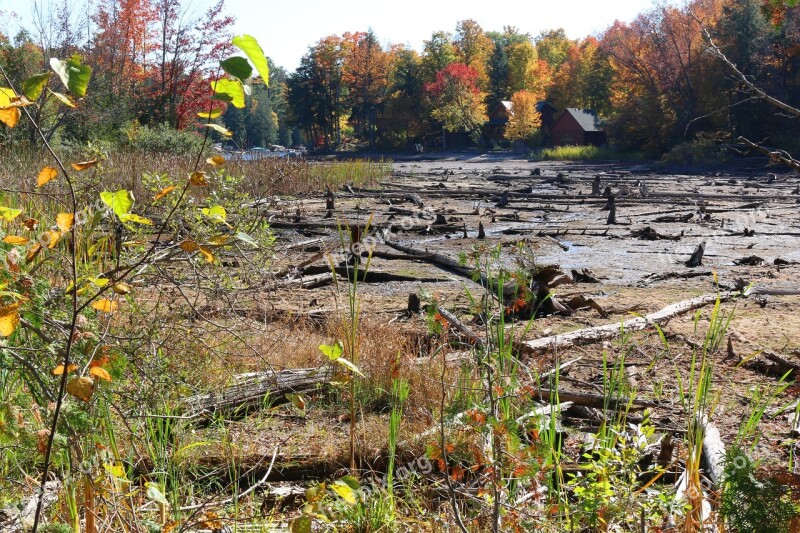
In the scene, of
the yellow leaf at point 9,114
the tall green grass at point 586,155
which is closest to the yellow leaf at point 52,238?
the yellow leaf at point 9,114

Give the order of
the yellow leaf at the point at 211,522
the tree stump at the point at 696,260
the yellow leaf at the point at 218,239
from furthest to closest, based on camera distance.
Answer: the tree stump at the point at 696,260 → the yellow leaf at the point at 211,522 → the yellow leaf at the point at 218,239

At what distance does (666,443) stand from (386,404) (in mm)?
1852

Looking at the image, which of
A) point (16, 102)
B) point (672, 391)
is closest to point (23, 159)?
point (672, 391)

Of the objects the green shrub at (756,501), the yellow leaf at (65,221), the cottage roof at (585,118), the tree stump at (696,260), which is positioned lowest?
the tree stump at (696,260)

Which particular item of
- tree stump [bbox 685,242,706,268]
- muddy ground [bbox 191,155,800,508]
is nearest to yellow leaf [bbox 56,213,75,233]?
muddy ground [bbox 191,155,800,508]

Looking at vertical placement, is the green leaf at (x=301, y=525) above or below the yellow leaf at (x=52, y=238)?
below

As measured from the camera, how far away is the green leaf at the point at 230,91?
1817 millimetres

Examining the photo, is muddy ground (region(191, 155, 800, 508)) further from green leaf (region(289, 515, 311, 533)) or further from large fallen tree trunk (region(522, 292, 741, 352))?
green leaf (region(289, 515, 311, 533))

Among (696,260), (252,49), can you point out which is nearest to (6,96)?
(252,49)

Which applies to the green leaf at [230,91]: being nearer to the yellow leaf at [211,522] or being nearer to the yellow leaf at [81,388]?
the yellow leaf at [81,388]

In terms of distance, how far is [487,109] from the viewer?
3243 inches

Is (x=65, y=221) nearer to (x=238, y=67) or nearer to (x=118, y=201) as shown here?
(x=118, y=201)

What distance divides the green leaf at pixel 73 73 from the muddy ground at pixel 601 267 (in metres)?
1.73

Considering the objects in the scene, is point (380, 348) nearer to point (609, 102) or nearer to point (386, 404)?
point (386, 404)
